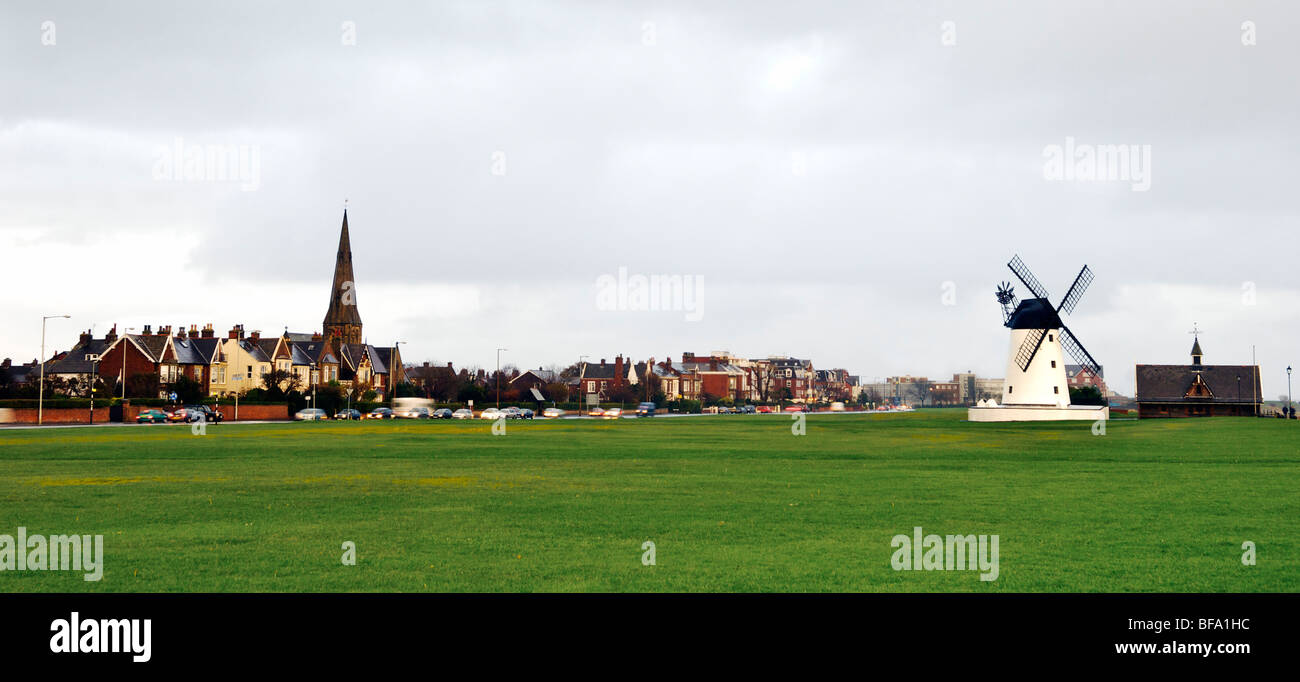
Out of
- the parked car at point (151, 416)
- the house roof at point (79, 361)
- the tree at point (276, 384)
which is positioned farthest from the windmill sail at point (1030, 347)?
the house roof at point (79, 361)

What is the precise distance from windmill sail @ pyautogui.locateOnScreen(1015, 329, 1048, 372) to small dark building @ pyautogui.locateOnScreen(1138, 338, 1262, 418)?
28.1 metres

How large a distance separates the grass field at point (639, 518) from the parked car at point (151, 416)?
48.8m

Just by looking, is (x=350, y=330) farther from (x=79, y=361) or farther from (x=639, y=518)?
(x=639, y=518)

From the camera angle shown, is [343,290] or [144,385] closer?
[144,385]

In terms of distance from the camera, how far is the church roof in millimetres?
181250

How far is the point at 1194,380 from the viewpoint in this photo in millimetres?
117500

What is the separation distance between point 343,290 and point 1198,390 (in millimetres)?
139267

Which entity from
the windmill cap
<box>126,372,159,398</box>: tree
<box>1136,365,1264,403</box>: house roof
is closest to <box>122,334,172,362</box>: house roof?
<box>126,372,159,398</box>: tree

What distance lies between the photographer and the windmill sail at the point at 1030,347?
9738 centimetres

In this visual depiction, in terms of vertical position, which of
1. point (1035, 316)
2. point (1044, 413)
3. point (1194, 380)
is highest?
point (1035, 316)

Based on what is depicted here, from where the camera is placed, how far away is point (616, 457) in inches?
1592

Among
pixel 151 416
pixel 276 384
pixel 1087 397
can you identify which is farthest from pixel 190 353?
pixel 1087 397

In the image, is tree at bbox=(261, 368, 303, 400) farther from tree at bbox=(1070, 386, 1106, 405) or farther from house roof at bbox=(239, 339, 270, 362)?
tree at bbox=(1070, 386, 1106, 405)
